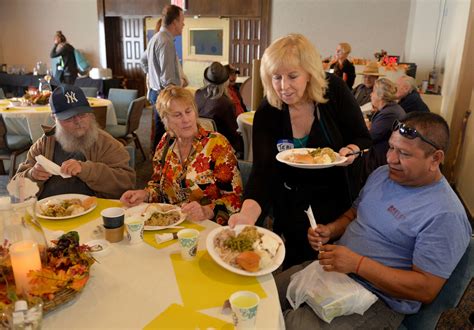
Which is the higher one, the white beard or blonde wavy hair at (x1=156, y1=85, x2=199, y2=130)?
blonde wavy hair at (x1=156, y1=85, x2=199, y2=130)

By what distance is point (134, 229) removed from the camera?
4.55 ft

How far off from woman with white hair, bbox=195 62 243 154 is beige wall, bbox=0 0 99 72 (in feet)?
23.9

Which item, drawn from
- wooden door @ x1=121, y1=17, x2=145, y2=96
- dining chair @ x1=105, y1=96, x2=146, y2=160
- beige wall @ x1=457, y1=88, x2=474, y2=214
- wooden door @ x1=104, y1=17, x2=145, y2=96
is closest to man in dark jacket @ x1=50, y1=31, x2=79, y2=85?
wooden door @ x1=104, y1=17, x2=145, y2=96

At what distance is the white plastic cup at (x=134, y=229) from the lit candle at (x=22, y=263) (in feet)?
1.24

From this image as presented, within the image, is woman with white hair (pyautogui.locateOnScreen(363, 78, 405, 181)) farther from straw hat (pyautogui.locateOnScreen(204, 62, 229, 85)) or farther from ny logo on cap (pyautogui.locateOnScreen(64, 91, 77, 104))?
ny logo on cap (pyautogui.locateOnScreen(64, 91, 77, 104))

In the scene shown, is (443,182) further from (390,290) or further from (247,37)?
(247,37)

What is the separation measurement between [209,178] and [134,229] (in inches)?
22.8

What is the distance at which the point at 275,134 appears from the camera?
1837 mm

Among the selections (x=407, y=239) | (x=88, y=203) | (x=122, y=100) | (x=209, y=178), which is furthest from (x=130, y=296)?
(x=122, y=100)

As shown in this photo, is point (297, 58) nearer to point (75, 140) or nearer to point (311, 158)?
point (311, 158)

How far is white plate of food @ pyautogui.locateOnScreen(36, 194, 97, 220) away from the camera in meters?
1.59

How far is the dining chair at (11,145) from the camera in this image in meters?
3.79

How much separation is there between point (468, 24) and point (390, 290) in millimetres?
3730

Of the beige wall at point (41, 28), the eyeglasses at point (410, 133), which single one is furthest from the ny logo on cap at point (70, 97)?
the beige wall at point (41, 28)
